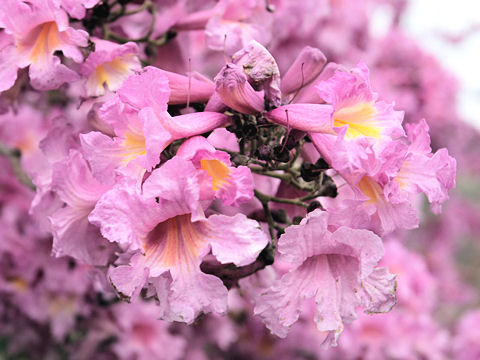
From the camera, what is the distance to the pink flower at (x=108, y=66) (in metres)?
0.96

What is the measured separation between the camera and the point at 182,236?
76 cm

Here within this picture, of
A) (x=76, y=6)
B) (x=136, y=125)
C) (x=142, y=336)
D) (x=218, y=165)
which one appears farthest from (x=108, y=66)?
(x=142, y=336)

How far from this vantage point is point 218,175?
29.0 inches

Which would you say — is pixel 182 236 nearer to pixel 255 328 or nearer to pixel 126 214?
pixel 126 214

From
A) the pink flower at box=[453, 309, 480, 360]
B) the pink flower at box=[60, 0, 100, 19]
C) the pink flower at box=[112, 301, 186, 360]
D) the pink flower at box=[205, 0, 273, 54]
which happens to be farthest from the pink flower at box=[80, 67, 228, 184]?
the pink flower at box=[453, 309, 480, 360]

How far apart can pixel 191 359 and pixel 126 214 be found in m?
1.42

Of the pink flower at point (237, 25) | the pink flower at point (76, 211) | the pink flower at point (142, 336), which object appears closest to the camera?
the pink flower at point (76, 211)

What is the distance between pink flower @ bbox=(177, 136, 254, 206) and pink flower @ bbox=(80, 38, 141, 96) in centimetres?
29

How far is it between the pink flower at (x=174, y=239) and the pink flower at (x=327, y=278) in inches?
2.6

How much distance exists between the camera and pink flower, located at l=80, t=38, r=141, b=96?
0.96m

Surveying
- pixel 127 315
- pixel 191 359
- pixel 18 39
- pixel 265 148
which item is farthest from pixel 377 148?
pixel 191 359

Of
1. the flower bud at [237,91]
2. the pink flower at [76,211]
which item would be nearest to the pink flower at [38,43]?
the pink flower at [76,211]

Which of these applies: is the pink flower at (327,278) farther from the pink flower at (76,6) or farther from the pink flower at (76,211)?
the pink flower at (76,6)

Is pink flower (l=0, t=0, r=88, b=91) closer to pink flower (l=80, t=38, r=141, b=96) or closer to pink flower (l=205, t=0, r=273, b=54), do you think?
pink flower (l=80, t=38, r=141, b=96)
